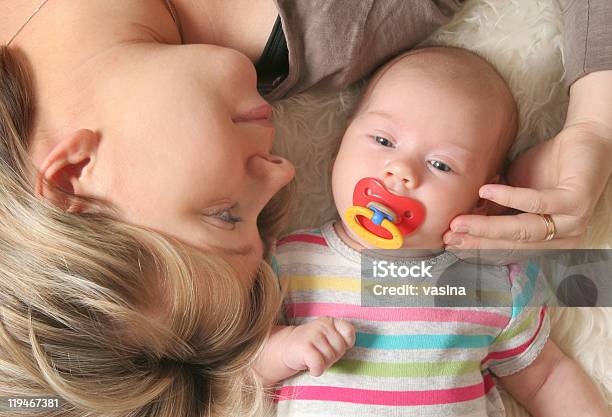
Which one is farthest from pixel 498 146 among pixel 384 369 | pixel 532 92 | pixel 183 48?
pixel 183 48

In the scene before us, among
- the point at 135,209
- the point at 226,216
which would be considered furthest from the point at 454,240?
the point at 135,209

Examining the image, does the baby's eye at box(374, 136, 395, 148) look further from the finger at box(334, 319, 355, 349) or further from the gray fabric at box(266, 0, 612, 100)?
the finger at box(334, 319, 355, 349)

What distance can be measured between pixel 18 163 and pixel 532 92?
0.88 metres

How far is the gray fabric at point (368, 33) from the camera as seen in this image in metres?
1.12

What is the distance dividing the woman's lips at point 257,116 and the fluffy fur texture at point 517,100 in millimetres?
177

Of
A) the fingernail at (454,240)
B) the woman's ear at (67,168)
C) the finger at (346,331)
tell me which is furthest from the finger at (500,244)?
the woman's ear at (67,168)

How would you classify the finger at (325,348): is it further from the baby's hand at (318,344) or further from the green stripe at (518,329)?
the green stripe at (518,329)

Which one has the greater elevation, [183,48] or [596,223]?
[183,48]

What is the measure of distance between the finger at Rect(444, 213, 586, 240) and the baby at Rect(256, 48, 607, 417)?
0.03 m

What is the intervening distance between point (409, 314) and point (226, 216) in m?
0.34

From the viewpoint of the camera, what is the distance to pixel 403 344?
107 cm

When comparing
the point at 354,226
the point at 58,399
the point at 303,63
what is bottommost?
the point at 58,399

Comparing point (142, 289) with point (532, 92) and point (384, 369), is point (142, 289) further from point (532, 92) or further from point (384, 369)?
point (532, 92)

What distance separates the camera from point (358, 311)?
109 centimetres
